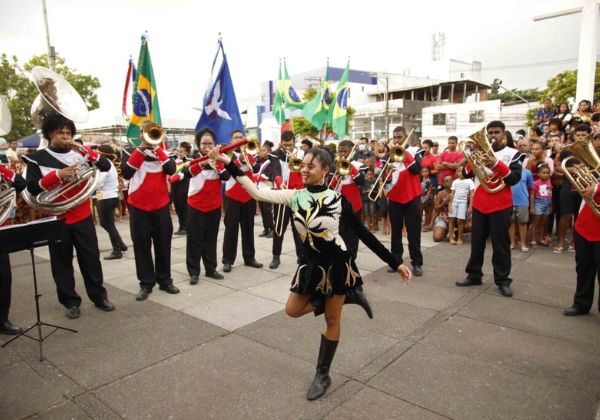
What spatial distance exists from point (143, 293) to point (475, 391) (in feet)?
13.3

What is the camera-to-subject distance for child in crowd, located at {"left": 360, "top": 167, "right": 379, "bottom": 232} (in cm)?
961

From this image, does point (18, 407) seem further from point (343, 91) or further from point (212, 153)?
point (343, 91)

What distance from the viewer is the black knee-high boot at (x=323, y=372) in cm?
306

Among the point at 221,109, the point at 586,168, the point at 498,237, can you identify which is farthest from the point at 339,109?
the point at 586,168

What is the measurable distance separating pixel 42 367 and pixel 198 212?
284 centimetres

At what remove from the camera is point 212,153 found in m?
3.40

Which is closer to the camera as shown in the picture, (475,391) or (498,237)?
(475,391)

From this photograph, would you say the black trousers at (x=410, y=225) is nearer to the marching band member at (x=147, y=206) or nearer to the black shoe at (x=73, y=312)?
the marching band member at (x=147, y=206)

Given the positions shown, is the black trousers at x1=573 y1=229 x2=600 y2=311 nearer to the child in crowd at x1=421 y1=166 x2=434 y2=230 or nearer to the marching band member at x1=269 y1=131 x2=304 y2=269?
the marching band member at x1=269 y1=131 x2=304 y2=269

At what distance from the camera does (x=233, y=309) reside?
4910 mm

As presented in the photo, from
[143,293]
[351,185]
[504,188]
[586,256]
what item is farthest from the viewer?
[351,185]

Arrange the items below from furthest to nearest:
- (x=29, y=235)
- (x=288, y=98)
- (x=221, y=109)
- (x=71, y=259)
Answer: (x=288, y=98) → (x=221, y=109) → (x=71, y=259) → (x=29, y=235)

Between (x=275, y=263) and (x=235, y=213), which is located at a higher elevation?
(x=235, y=213)

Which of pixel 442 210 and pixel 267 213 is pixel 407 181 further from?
pixel 267 213
